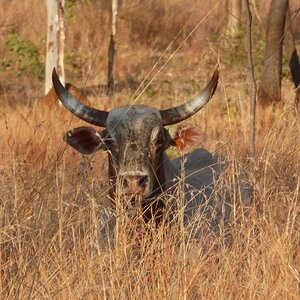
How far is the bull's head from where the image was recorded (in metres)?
5.36

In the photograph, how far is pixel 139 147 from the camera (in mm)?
5598

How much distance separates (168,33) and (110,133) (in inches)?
655

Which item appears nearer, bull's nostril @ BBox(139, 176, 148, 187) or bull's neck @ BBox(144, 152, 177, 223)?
bull's nostril @ BBox(139, 176, 148, 187)

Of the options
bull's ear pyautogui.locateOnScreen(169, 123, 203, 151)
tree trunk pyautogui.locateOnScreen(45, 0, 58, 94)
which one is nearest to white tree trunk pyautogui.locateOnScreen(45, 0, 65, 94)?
tree trunk pyautogui.locateOnScreen(45, 0, 58, 94)

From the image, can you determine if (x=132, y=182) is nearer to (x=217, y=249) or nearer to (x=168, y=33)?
(x=217, y=249)

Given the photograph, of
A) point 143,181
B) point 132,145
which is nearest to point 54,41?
point 132,145

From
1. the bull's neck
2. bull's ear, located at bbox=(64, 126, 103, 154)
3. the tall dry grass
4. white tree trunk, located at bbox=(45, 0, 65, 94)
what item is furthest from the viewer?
white tree trunk, located at bbox=(45, 0, 65, 94)

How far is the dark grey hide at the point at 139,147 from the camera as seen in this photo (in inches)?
210

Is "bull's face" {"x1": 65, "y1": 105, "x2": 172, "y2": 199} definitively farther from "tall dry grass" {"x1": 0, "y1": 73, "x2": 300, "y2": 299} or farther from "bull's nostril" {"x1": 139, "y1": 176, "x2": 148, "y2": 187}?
"tall dry grass" {"x1": 0, "y1": 73, "x2": 300, "y2": 299}

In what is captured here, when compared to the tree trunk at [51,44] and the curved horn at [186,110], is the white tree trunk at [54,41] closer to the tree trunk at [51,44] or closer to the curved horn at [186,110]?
the tree trunk at [51,44]

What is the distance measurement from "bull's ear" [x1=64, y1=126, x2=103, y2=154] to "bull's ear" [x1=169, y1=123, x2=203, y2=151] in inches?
18.3

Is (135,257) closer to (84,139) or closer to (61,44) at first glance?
(84,139)

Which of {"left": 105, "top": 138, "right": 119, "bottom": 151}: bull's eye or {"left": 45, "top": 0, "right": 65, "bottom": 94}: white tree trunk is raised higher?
{"left": 105, "top": 138, "right": 119, "bottom": 151}: bull's eye

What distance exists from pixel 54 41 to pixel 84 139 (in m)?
8.17
